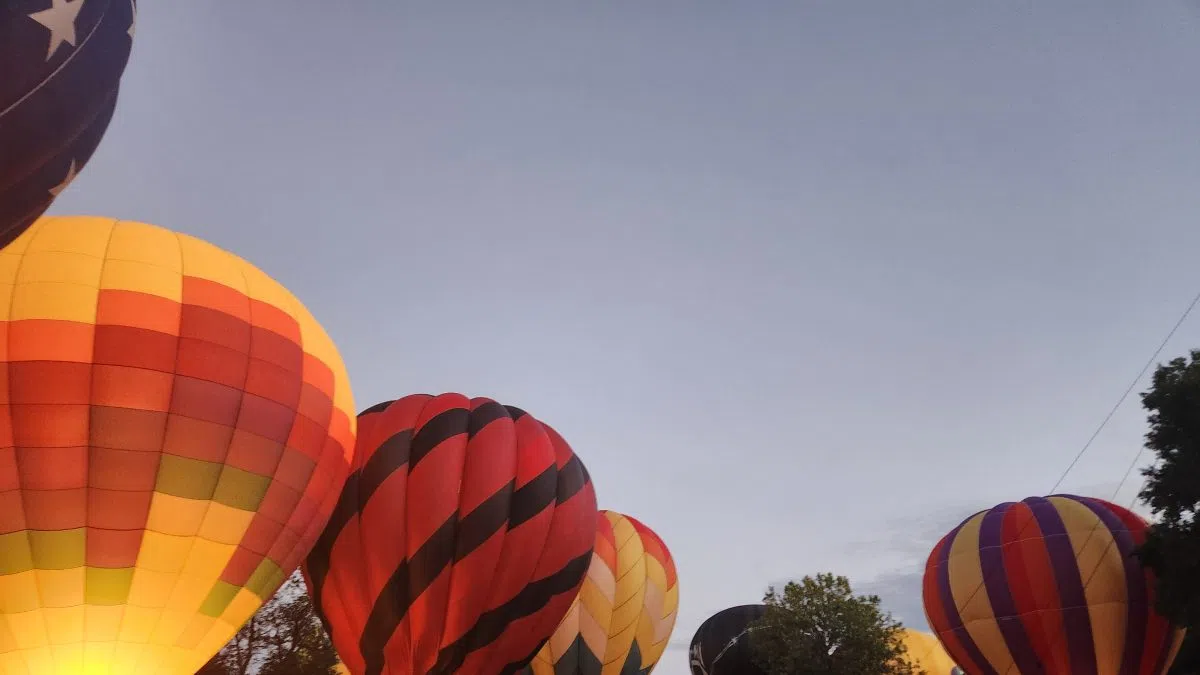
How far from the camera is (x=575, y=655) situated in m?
19.5

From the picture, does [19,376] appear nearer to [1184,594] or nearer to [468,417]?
[468,417]

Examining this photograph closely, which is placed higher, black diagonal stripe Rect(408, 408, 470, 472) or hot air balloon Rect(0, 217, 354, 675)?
black diagonal stripe Rect(408, 408, 470, 472)

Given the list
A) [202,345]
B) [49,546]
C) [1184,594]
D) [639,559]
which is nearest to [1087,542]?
A: [1184,594]

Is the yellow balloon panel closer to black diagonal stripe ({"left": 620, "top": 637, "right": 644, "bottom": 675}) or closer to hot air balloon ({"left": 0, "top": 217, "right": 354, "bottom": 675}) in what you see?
black diagonal stripe ({"left": 620, "top": 637, "right": 644, "bottom": 675})

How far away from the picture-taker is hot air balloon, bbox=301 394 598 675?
12.8m

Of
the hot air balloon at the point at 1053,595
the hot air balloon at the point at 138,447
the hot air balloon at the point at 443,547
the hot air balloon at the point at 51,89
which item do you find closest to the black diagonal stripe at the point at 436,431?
the hot air balloon at the point at 443,547

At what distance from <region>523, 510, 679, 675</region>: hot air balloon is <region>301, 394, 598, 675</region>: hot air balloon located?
16.2ft

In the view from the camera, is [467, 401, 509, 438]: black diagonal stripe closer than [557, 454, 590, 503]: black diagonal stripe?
Yes

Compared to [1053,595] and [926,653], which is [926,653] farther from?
[1053,595]

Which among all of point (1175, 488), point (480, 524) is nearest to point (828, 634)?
point (1175, 488)

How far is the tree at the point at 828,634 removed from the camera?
20328mm

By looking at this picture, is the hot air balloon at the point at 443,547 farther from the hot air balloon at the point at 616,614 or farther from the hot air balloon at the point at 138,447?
the hot air balloon at the point at 616,614

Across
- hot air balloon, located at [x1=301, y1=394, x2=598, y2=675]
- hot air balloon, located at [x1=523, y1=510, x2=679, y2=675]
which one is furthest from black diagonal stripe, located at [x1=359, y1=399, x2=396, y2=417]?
hot air balloon, located at [x1=523, y1=510, x2=679, y2=675]

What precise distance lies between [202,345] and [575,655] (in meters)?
12.8
